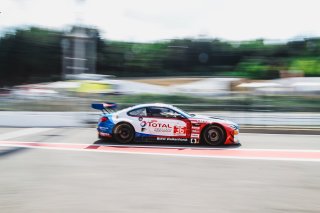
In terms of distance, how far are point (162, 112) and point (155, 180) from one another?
412 cm

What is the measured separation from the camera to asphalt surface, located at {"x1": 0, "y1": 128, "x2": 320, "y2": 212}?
16.6 ft

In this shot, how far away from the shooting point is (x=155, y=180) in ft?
21.0

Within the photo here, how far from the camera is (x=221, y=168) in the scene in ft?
24.4

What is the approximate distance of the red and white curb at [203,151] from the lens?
8.77 meters

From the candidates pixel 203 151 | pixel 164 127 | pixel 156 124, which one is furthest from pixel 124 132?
pixel 203 151

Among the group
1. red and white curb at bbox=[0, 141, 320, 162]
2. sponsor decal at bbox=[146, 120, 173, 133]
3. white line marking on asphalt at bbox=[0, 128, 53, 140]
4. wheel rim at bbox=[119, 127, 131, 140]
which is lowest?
white line marking on asphalt at bbox=[0, 128, 53, 140]

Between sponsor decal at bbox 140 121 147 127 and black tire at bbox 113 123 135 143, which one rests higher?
sponsor decal at bbox 140 121 147 127

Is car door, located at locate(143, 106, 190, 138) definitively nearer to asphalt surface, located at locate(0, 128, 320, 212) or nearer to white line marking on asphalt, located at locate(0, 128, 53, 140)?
asphalt surface, located at locate(0, 128, 320, 212)

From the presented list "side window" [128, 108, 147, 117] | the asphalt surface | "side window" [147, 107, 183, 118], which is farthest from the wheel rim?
"side window" [147, 107, 183, 118]

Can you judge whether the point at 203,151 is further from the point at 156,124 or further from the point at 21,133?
the point at 21,133

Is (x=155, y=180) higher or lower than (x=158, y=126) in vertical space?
lower

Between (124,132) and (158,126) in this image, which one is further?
(124,132)

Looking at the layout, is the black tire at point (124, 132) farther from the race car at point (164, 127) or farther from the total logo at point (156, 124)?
the total logo at point (156, 124)

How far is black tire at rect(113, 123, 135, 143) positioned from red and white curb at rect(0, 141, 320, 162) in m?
0.41
